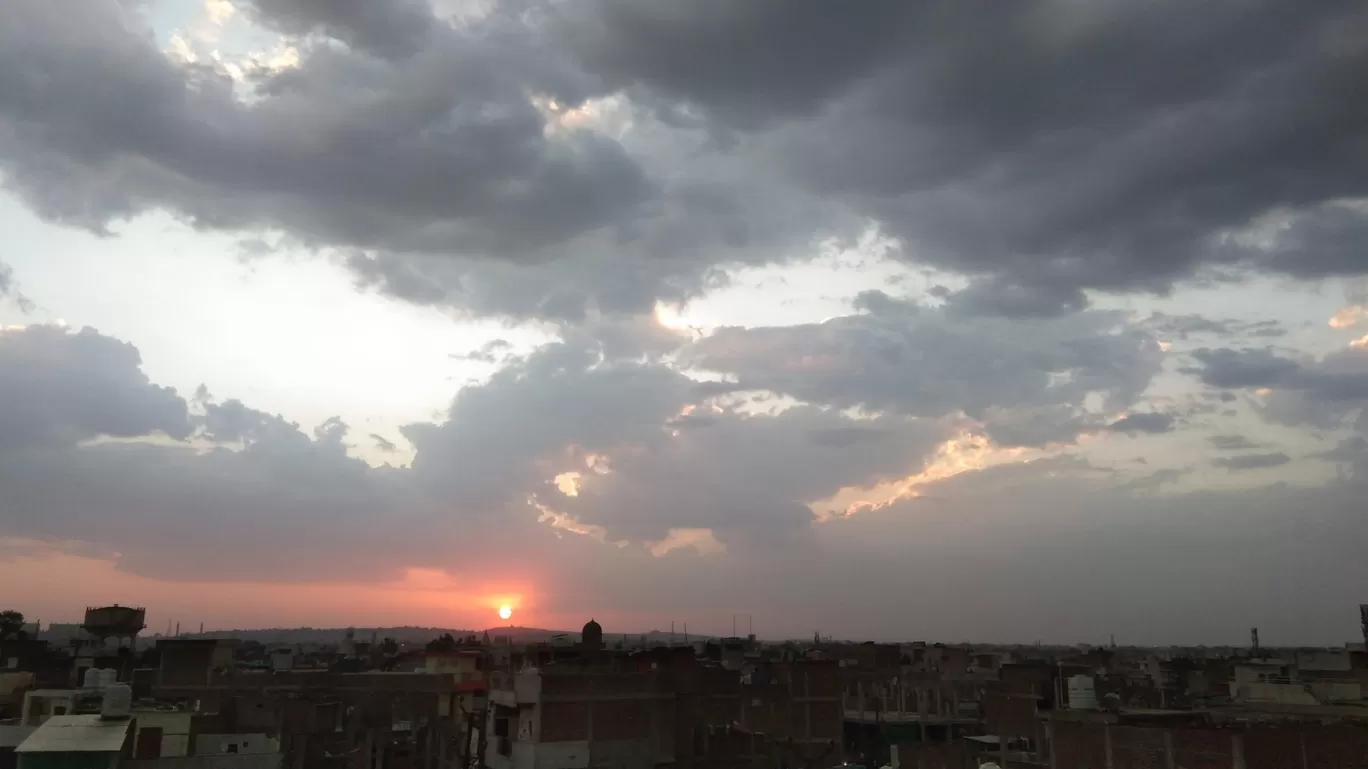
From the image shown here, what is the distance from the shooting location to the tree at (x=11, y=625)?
9064 cm

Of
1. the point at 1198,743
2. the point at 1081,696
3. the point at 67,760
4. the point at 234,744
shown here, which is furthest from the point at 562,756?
the point at 1198,743

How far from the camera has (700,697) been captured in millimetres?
65375

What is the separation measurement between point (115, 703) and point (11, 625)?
231 ft

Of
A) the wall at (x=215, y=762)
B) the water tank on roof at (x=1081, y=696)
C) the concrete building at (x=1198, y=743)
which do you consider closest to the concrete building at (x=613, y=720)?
the wall at (x=215, y=762)

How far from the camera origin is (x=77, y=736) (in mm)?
36188

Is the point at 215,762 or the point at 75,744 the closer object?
the point at 75,744

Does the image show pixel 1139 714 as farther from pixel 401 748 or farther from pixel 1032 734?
pixel 401 748

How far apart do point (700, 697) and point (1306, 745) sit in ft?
128

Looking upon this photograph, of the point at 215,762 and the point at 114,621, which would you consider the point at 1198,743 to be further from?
the point at 114,621

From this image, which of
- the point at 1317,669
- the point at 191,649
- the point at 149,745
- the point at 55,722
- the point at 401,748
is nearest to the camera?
the point at 55,722

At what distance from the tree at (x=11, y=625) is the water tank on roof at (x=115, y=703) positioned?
6225 centimetres

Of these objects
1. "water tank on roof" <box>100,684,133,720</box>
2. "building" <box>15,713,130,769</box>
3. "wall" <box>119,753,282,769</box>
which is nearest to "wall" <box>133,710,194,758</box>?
"wall" <box>119,753,282,769</box>

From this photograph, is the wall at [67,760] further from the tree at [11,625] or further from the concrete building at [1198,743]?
the tree at [11,625]

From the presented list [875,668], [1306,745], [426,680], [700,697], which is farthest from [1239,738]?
[875,668]
